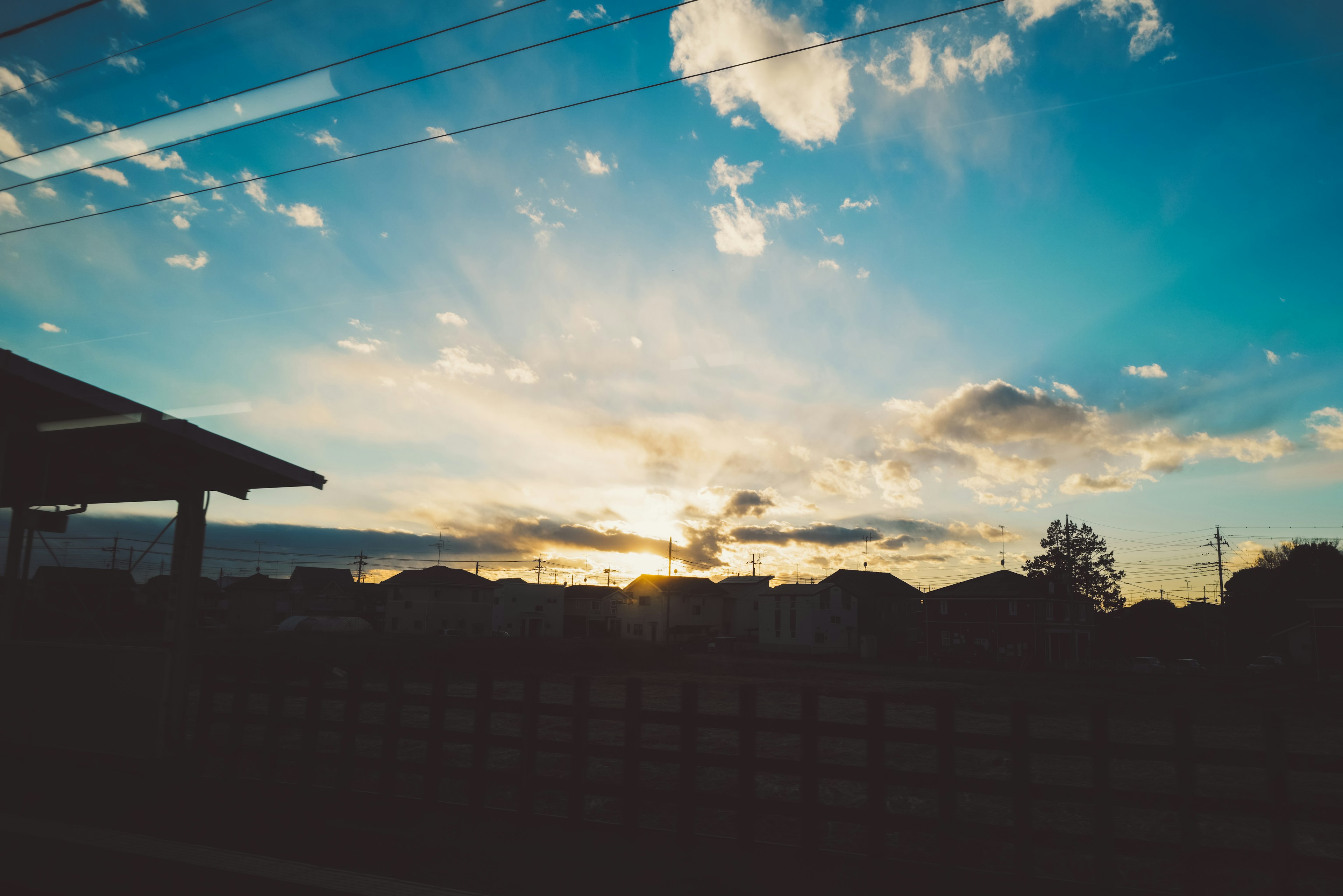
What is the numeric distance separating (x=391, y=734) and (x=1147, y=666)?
236 ft

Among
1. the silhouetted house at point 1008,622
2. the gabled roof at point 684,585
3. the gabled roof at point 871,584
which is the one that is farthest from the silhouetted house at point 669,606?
the silhouetted house at point 1008,622

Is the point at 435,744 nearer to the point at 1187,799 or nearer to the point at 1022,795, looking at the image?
the point at 1022,795

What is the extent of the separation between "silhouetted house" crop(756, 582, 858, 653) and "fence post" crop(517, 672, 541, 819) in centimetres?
7588

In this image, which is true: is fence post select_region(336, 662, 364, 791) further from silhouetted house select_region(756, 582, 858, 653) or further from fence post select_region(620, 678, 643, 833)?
silhouetted house select_region(756, 582, 858, 653)

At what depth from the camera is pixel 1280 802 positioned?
5902 mm

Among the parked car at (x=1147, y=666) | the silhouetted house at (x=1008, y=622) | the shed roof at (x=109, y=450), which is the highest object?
the shed roof at (x=109, y=450)

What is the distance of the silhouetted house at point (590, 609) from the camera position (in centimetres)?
10831

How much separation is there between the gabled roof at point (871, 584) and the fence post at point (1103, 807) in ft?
262

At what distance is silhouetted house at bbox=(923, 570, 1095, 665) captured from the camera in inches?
2623

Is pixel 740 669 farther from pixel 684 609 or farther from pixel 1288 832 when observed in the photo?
pixel 684 609

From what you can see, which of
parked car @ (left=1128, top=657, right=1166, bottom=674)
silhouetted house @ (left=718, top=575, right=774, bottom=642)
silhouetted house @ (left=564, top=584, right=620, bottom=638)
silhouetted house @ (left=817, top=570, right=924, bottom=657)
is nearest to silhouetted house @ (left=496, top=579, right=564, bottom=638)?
silhouetted house @ (left=564, top=584, right=620, bottom=638)

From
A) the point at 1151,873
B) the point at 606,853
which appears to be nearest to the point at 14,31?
the point at 606,853

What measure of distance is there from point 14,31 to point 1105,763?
642 inches

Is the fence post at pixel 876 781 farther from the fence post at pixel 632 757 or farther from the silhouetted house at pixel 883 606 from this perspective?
the silhouetted house at pixel 883 606
